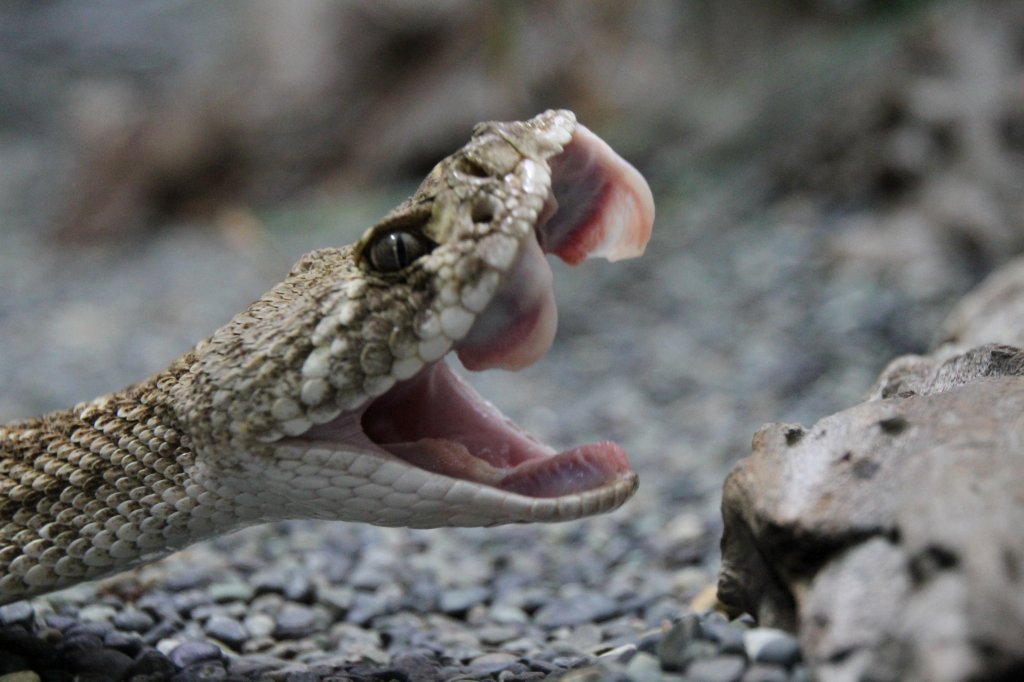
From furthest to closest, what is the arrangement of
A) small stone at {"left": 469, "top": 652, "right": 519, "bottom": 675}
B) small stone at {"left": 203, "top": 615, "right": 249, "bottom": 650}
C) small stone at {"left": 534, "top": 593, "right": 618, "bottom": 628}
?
1. small stone at {"left": 534, "top": 593, "right": 618, "bottom": 628}
2. small stone at {"left": 203, "top": 615, "right": 249, "bottom": 650}
3. small stone at {"left": 469, "top": 652, "right": 519, "bottom": 675}

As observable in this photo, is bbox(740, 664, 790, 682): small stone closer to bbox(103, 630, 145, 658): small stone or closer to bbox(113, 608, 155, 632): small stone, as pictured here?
bbox(103, 630, 145, 658): small stone

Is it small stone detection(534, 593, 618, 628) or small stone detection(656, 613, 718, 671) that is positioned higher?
small stone detection(534, 593, 618, 628)

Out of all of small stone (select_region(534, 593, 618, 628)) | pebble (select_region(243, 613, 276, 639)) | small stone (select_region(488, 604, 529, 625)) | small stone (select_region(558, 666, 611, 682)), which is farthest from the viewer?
small stone (select_region(488, 604, 529, 625))

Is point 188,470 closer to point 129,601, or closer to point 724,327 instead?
point 129,601

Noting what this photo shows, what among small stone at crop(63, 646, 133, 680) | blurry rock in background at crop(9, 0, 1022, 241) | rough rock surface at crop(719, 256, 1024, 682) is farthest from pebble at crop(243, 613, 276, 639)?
blurry rock in background at crop(9, 0, 1022, 241)

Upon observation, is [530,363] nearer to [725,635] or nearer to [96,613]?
[725,635]

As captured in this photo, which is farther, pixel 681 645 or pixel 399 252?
pixel 399 252

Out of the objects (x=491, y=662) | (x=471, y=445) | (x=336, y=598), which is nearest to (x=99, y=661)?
(x=336, y=598)

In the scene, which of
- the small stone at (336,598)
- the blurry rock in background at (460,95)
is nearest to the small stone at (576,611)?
the small stone at (336,598)
